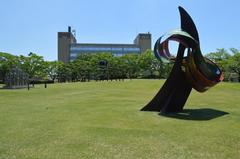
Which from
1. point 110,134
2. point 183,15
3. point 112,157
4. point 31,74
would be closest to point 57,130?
point 110,134

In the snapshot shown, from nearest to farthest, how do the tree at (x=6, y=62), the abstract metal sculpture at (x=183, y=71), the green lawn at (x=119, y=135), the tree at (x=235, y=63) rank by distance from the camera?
the green lawn at (x=119, y=135) → the abstract metal sculpture at (x=183, y=71) → the tree at (x=6, y=62) → the tree at (x=235, y=63)

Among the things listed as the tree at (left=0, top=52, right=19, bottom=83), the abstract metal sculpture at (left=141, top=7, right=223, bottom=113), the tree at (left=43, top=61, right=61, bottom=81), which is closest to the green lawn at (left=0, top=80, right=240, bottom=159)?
the abstract metal sculpture at (left=141, top=7, right=223, bottom=113)

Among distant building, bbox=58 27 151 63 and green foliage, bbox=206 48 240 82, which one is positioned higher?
distant building, bbox=58 27 151 63

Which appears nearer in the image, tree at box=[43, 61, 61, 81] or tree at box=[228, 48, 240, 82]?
tree at box=[228, 48, 240, 82]

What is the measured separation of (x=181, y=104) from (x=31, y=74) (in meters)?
56.3

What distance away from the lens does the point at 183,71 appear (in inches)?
552

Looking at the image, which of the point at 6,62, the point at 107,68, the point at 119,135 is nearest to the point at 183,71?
the point at 119,135

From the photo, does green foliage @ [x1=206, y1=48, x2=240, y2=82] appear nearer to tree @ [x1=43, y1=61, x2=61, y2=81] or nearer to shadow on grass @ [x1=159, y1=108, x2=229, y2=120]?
tree @ [x1=43, y1=61, x2=61, y2=81]

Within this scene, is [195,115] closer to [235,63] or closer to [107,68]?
[235,63]

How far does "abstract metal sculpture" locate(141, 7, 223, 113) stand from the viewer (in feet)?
43.7

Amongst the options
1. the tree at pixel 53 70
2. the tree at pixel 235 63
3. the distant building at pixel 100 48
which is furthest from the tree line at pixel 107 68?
the distant building at pixel 100 48

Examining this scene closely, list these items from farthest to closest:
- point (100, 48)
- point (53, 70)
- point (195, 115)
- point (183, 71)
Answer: point (100, 48), point (53, 70), point (183, 71), point (195, 115)

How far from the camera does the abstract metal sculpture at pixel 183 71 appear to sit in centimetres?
1332

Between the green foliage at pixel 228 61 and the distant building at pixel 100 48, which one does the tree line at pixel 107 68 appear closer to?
the green foliage at pixel 228 61
